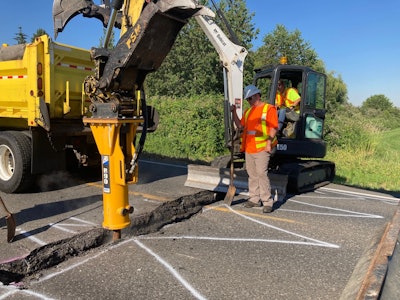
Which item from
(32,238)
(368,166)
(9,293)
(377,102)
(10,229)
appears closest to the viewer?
(9,293)

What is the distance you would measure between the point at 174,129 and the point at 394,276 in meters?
14.3

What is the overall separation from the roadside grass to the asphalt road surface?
4011 mm

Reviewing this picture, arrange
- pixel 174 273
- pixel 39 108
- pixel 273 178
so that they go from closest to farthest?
pixel 174 273
pixel 39 108
pixel 273 178

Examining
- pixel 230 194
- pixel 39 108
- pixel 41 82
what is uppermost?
pixel 41 82

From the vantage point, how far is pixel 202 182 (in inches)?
286

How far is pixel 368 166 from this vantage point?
44.8ft

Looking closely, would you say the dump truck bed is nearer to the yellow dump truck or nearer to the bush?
the yellow dump truck

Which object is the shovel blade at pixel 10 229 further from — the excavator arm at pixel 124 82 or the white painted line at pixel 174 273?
the white painted line at pixel 174 273

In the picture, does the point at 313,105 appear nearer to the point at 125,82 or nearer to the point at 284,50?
the point at 125,82

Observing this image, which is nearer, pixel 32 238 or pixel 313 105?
pixel 32 238

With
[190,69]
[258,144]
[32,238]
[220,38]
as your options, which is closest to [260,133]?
[258,144]

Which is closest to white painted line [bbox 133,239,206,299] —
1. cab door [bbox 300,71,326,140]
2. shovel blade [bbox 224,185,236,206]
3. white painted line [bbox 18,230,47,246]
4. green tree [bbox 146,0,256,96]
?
white painted line [bbox 18,230,47,246]

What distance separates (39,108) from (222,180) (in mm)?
3332

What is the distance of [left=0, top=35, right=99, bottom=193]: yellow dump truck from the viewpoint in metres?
6.59
